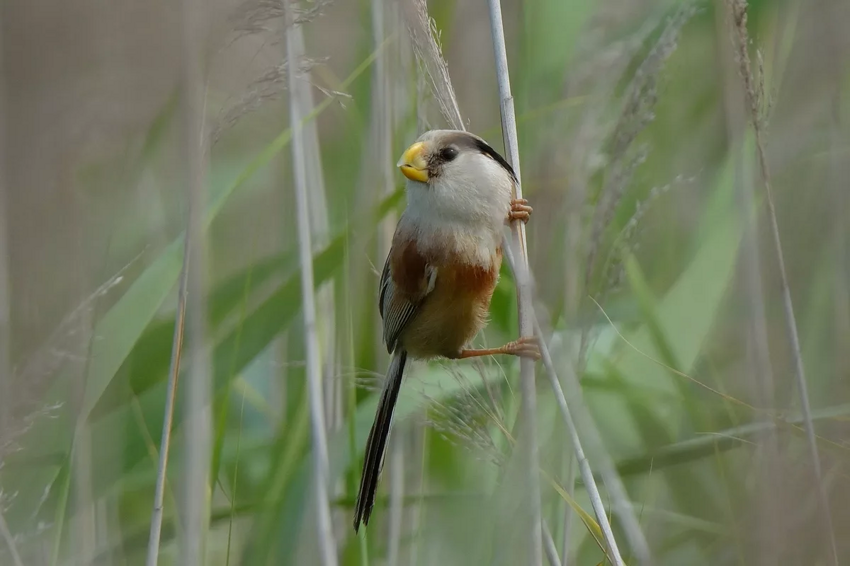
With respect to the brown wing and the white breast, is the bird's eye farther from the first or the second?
the brown wing

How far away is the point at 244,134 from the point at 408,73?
1452mm

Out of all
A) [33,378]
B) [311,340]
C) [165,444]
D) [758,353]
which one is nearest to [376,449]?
[311,340]

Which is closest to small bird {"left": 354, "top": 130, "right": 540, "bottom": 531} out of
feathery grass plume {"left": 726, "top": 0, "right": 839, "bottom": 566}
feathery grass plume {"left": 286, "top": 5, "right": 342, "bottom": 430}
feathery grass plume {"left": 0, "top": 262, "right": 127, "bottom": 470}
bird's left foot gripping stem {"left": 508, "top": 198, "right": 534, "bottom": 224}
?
bird's left foot gripping stem {"left": 508, "top": 198, "right": 534, "bottom": 224}

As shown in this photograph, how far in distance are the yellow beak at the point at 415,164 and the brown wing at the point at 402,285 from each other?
0.25 meters

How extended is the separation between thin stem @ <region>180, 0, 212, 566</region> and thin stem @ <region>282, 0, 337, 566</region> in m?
0.19

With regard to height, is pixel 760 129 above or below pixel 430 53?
below

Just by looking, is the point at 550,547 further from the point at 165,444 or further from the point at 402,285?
the point at 402,285

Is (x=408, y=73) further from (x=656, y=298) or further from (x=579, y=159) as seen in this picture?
(x=579, y=159)

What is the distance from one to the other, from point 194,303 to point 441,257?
27.8 inches

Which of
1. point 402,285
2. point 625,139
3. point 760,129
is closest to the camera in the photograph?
point 625,139

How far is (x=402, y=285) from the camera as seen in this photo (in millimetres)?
2326

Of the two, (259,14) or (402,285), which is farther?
(402,285)

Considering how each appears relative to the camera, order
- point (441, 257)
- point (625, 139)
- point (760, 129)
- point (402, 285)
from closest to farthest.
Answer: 1. point (625, 139)
2. point (760, 129)
3. point (441, 257)
4. point (402, 285)

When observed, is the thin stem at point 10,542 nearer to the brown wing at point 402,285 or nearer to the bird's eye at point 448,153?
the brown wing at point 402,285
